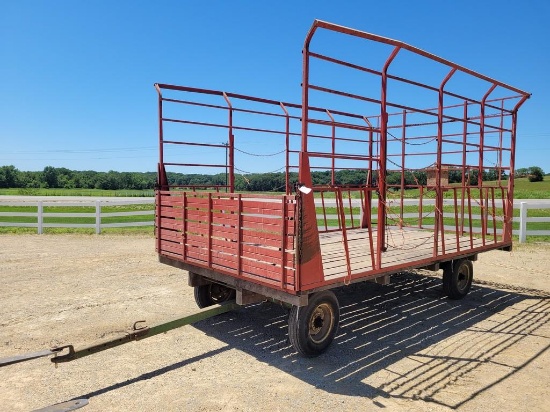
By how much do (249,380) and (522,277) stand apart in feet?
24.0

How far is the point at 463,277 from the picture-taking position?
7199mm

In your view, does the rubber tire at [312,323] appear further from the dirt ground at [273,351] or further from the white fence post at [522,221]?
the white fence post at [522,221]

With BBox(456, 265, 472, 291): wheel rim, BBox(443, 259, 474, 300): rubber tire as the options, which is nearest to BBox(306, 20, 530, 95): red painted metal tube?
BBox(443, 259, 474, 300): rubber tire

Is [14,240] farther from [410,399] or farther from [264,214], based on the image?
[410,399]

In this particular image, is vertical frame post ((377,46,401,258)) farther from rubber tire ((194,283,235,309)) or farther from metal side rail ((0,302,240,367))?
rubber tire ((194,283,235,309))

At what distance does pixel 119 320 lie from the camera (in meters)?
5.83

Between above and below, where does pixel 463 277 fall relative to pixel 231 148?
below

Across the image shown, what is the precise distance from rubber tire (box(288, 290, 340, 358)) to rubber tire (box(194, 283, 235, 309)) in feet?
6.32

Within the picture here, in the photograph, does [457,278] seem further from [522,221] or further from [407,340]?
[522,221]

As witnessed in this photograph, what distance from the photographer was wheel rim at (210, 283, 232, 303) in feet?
20.3

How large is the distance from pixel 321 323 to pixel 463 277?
375cm

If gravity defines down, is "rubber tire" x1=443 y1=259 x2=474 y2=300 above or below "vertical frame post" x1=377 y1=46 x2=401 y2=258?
below

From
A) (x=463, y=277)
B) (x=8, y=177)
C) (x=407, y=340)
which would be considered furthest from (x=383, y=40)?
(x=8, y=177)

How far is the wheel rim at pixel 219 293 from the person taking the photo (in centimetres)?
619
